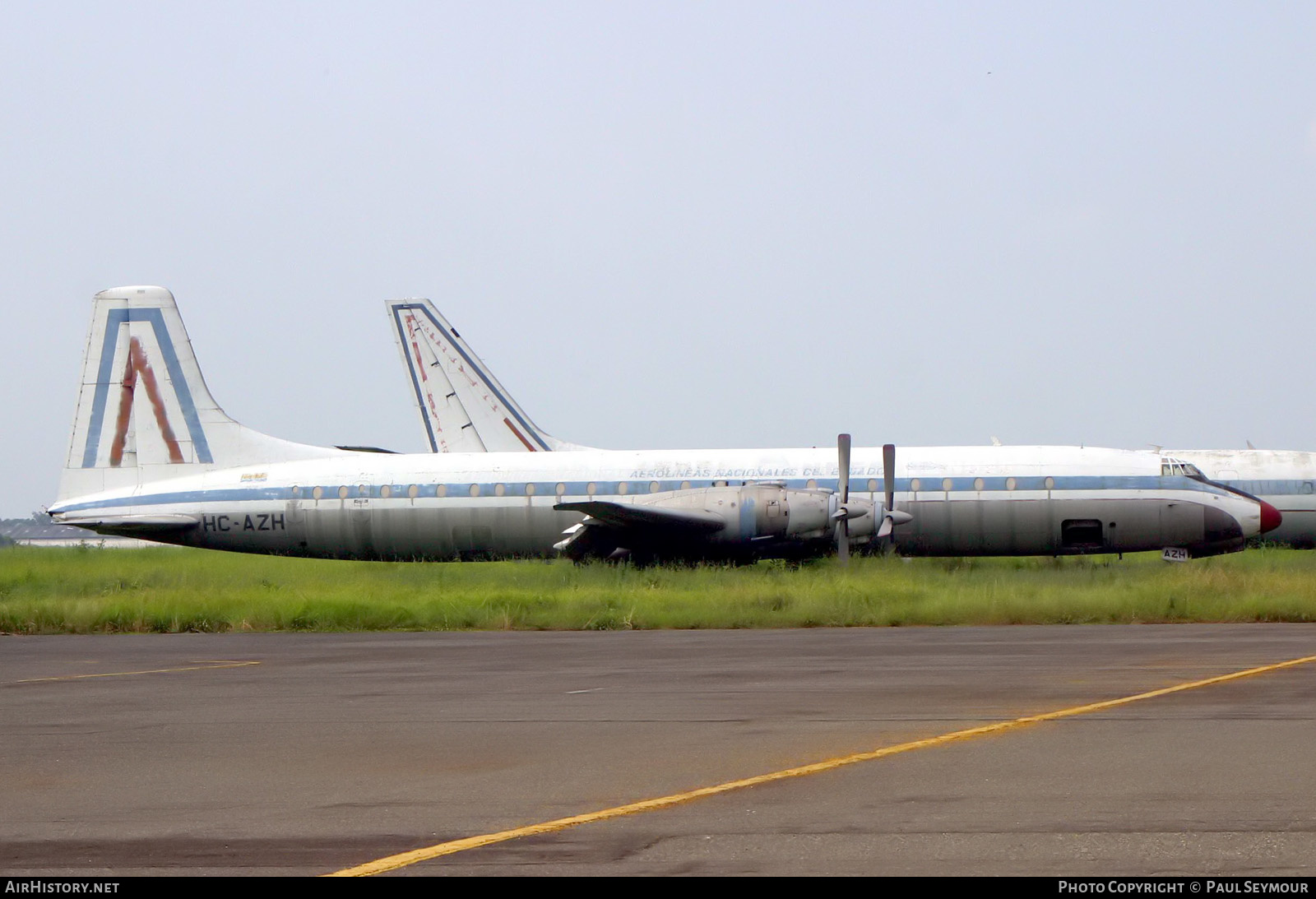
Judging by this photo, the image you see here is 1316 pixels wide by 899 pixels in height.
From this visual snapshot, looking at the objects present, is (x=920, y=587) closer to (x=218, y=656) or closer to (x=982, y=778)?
(x=218, y=656)

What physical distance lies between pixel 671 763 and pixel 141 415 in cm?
3048

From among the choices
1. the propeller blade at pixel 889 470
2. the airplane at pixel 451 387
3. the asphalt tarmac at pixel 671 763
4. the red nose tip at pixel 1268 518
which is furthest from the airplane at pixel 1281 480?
the asphalt tarmac at pixel 671 763

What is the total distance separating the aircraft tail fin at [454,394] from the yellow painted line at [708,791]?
35360 mm

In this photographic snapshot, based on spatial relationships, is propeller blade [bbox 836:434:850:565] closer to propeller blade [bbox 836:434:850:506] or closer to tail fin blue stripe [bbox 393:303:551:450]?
propeller blade [bbox 836:434:850:506]

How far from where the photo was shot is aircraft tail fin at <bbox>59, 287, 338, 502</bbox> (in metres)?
36.3

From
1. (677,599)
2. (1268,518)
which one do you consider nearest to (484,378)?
(677,599)

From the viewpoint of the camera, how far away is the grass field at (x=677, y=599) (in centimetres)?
2306

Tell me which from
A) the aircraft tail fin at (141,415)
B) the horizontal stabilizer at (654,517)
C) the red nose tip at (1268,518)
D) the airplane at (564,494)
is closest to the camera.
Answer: the horizontal stabilizer at (654,517)

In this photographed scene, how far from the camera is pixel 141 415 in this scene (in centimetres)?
3634

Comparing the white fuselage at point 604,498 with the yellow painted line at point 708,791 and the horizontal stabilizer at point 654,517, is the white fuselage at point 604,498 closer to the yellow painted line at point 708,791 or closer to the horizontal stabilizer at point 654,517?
the horizontal stabilizer at point 654,517

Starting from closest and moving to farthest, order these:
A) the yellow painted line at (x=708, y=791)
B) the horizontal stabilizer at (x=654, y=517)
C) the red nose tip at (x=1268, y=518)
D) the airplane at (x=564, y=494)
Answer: the yellow painted line at (x=708, y=791), the horizontal stabilizer at (x=654, y=517), the airplane at (x=564, y=494), the red nose tip at (x=1268, y=518)

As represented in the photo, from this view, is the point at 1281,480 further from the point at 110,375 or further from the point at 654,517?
the point at 110,375
